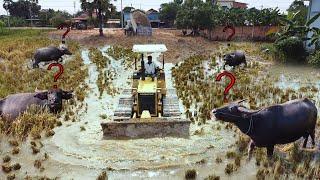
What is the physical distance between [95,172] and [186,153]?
2290mm

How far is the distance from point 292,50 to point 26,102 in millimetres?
17930

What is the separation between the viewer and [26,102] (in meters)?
12.0

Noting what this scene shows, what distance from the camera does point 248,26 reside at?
43000 mm

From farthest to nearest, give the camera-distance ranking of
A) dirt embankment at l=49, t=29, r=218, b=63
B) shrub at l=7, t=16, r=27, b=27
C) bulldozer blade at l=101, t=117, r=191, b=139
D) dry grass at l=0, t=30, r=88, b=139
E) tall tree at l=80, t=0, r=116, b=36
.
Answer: shrub at l=7, t=16, r=27, b=27
tall tree at l=80, t=0, r=116, b=36
dirt embankment at l=49, t=29, r=218, b=63
dry grass at l=0, t=30, r=88, b=139
bulldozer blade at l=101, t=117, r=191, b=139

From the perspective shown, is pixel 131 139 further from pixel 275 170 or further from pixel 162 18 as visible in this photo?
pixel 162 18

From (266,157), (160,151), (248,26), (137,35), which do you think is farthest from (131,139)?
(248,26)

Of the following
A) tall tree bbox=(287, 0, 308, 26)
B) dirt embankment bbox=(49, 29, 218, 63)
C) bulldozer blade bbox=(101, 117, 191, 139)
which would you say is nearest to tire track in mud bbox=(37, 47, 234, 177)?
bulldozer blade bbox=(101, 117, 191, 139)

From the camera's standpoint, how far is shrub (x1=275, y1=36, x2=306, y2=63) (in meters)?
24.3

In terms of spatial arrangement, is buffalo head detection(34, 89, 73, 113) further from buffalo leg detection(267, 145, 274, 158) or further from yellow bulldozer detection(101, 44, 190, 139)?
buffalo leg detection(267, 145, 274, 158)

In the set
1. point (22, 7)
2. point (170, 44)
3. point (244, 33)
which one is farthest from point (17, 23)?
point (170, 44)

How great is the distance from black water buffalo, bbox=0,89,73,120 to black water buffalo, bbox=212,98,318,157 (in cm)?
575

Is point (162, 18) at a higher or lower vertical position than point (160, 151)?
higher

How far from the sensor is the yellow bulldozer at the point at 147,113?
10227 millimetres

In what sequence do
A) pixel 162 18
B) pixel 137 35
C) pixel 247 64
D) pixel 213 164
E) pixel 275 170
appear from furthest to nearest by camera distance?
pixel 162 18 < pixel 137 35 < pixel 247 64 < pixel 213 164 < pixel 275 170
